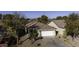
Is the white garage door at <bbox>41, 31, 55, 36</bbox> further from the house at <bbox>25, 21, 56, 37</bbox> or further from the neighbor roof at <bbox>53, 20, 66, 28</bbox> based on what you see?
the neighbor roof at <bbox>53, 20, 66, 28</bbox>

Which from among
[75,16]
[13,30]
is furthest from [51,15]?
[13,30]

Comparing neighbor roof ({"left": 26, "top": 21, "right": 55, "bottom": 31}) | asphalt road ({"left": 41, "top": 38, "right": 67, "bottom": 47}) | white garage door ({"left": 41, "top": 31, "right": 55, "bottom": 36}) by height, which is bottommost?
asphalt road ({"left": 41, "top": 38, "right": 67, "bottom": 47})

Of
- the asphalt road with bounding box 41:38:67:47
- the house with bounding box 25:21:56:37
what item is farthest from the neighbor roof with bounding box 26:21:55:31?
the asphalt road with bounding box 41:38:67:47

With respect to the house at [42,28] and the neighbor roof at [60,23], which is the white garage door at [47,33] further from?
the neighbor roof at [60,23]

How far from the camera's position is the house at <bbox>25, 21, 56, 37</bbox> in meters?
1.93

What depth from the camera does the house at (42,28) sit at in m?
1.93

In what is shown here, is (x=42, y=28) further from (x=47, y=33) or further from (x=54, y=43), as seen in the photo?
(x=54, y=43)

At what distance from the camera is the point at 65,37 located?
194cm
